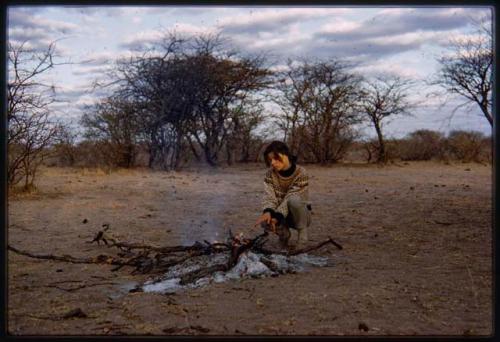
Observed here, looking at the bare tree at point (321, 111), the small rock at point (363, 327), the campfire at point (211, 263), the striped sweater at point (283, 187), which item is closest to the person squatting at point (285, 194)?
the striped sweater at point (283, 187)

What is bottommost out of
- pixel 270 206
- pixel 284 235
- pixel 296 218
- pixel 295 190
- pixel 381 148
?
pixel 284 235

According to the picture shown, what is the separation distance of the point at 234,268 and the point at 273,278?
1.10ft

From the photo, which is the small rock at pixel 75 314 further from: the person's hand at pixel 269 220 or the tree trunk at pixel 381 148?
the tree trunk at pixel 381 148

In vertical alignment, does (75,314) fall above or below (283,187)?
below

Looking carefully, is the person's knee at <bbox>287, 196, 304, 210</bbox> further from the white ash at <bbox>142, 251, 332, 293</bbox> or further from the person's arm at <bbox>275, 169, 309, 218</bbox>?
the white ash at <bbox>142, 251, 332, 293</bbox>

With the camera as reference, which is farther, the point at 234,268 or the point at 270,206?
the point at 270,206

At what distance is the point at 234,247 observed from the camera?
16.6 ft

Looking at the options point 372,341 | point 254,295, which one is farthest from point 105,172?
point 372,341

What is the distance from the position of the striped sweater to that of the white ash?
1.73 ft

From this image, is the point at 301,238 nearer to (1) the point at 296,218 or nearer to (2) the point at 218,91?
(1) the point at 296,218

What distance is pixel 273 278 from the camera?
16.2 ft

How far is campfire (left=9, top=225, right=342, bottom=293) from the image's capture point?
4.87 meters

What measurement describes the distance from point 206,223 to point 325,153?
1072 cm

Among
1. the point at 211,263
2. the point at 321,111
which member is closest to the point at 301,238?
the point at 211,263
